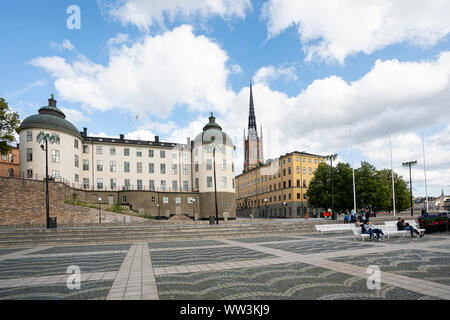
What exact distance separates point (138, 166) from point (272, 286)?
4830 centimetres

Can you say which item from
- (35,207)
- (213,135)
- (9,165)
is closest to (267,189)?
(213,135)

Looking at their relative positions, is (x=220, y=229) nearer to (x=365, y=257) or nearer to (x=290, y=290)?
(x=365, y=257)

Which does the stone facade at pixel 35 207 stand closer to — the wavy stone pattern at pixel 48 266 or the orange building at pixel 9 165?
the wavy stone pattern at pixel 48 266

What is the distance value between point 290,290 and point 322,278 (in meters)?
1.60

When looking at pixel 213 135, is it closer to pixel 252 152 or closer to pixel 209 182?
pixel 209 182

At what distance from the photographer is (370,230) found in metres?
Result: 16.2

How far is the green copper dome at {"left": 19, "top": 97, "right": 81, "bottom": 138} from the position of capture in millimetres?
40781

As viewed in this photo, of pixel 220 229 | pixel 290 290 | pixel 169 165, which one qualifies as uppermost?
pixel 169 165

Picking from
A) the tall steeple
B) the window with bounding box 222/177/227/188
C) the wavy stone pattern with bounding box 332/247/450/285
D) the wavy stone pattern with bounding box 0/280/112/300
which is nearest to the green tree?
the window with bounding box 222/177/227/188

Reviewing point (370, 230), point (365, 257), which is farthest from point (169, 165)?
point (365, 257)

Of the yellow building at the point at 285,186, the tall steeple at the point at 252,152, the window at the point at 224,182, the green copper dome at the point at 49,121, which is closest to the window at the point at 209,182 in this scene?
the window at the point at 224,182

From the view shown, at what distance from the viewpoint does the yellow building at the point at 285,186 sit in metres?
71.0

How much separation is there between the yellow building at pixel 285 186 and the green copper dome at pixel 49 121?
1756 inches

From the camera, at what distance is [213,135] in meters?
50.5
